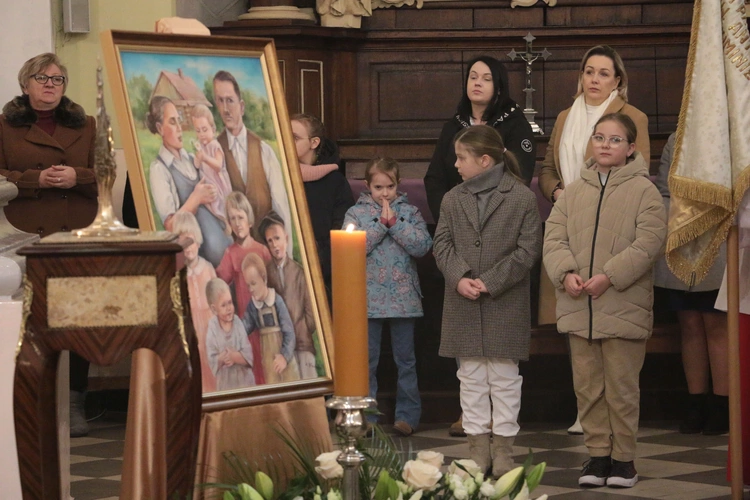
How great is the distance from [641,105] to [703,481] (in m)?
4.54

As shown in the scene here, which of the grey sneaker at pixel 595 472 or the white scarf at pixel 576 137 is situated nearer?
the grey sneaker at pixel 595 472

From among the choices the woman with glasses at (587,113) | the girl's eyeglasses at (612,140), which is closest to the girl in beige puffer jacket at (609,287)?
the girl's eyeglasses at (612,140)

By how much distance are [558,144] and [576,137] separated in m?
0.15

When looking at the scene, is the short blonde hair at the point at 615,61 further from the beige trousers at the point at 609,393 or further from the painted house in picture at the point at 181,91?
the painted house in picture at the point at 181,91

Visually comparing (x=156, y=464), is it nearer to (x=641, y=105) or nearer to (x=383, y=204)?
(x=383, y=204)

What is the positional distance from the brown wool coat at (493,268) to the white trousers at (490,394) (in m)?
0.08

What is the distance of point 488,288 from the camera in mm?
5199

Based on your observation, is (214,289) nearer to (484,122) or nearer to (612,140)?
(612,140)

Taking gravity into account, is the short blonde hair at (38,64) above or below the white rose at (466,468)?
above

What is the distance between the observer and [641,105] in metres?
9.05

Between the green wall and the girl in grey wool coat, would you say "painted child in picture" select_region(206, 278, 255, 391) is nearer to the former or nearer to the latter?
the girl in grey wool coat

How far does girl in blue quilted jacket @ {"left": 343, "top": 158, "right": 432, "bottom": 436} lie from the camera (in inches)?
244

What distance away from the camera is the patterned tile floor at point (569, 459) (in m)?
4.88

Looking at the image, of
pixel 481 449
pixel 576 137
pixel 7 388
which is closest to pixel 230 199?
pixel 7 388
